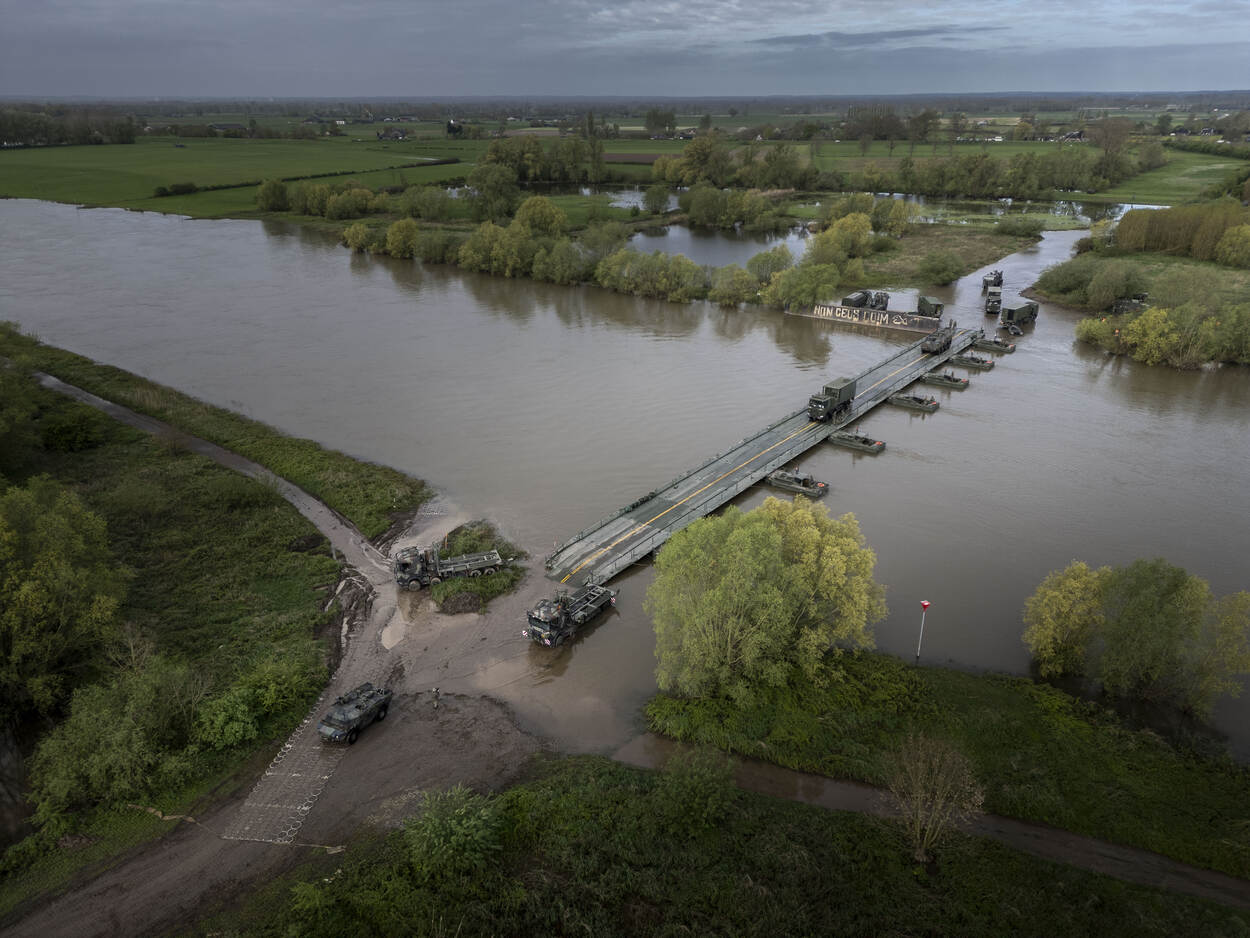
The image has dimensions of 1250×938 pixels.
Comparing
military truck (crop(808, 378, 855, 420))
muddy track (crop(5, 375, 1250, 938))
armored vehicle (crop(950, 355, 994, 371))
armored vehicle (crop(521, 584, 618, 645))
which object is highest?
military truck (crop(808, 378, 855, 420))

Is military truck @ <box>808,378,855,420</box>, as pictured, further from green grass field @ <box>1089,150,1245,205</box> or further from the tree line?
the tree line

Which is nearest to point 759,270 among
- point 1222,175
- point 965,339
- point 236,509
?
point 965,339

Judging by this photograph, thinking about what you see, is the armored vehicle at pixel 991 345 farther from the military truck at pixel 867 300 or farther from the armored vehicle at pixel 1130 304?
the armored vehicle at pixel 1130 304

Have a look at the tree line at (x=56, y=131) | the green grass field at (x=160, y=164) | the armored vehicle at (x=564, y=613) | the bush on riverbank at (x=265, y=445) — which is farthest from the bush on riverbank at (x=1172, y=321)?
the tree line at (x=56, y=131)

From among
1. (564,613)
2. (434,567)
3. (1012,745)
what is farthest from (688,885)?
(434,567)

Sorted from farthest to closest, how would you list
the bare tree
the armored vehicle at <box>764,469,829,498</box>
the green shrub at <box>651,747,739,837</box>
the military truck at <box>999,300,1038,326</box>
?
the military truck at <box>999,300,1038,326</box>
the armored vehicle at <box>764,469,829,498</box>
the green shrub at <box>651,747,739,837</box>
the bare tree

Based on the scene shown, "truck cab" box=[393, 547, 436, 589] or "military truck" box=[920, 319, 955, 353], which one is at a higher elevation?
"military truck" box=[920, 319, 955, 353]

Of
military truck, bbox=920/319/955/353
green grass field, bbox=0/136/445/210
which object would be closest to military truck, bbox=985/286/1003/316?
military truck, bbox=920/319/955/353
